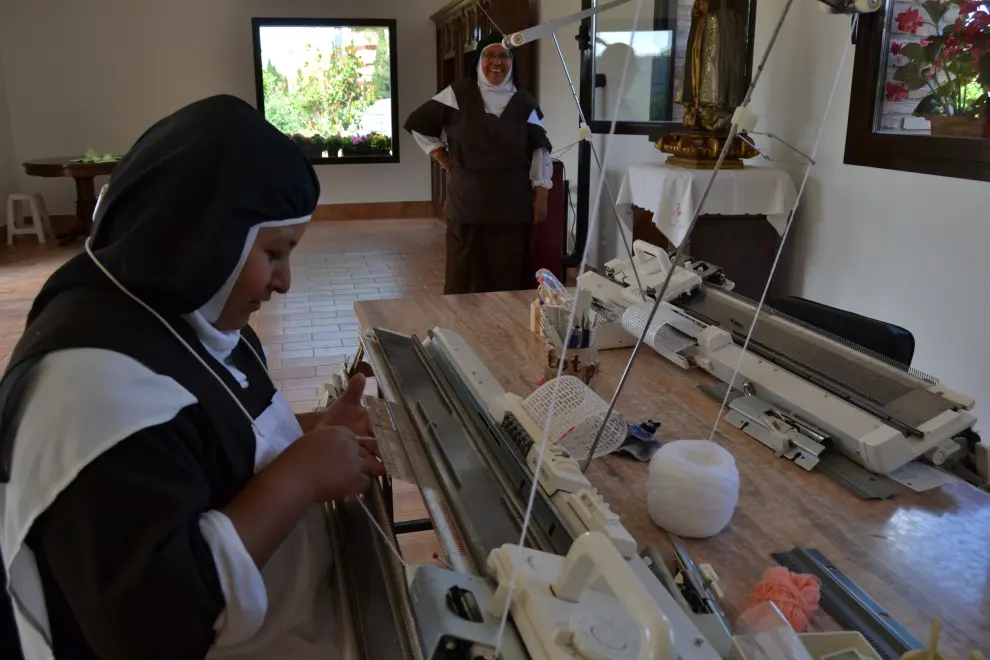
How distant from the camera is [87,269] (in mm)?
811

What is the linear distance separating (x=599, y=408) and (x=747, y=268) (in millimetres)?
2035

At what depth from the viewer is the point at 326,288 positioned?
5.07 m

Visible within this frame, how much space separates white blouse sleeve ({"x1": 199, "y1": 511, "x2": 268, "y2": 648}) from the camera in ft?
2.45

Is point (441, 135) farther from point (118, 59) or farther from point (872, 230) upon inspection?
point (118, 59)

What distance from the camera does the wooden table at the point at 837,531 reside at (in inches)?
34.7

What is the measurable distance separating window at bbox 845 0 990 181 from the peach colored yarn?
5.87 ft

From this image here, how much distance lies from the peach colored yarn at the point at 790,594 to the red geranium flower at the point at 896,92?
214 cm

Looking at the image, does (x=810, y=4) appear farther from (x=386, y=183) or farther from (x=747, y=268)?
(x=386, y=183)

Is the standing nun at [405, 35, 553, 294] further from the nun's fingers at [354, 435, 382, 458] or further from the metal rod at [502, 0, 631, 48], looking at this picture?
the nun's fingers at [354, 435, 382, 458]

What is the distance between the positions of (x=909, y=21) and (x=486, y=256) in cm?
191

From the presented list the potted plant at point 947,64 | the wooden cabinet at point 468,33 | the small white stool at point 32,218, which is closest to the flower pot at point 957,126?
the potted plant at point 947,64

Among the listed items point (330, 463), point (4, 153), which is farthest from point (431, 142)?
point (4, 153)

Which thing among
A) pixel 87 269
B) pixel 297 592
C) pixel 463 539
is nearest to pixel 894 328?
pixel 463 539

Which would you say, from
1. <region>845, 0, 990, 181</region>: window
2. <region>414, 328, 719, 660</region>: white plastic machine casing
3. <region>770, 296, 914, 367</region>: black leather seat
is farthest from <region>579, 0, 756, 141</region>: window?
<region>414, 328, 719, 660</region>: white plastic machine casing
